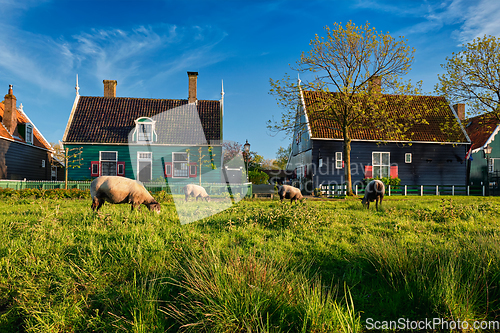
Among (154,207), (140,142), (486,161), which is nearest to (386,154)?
(486,161)

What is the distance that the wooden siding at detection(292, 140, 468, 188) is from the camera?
25547 millimetres

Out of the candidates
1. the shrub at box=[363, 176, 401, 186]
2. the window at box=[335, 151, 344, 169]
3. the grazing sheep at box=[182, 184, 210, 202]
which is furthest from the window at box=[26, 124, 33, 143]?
the shrub at box=[363, 176, 401, 186]

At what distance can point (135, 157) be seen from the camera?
1059 inches

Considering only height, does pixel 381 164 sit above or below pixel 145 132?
below

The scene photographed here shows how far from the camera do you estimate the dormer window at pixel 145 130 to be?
88.7 feet

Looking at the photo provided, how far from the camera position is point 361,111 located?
20.8 m

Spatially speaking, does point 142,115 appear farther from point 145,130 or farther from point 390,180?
point 390,180

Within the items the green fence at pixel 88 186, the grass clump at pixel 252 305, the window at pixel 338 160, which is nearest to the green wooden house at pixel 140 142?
the green fence at pixel 88 186

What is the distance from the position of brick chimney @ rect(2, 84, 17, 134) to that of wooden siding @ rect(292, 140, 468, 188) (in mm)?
27028

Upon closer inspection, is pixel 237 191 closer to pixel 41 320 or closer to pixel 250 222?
pixel 250 222

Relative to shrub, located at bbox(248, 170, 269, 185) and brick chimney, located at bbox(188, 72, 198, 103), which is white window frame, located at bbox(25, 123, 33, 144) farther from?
shrub, located at bbox(248, 170, 269, 185)

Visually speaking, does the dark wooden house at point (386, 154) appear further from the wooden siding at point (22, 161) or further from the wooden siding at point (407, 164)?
the wooden siding at point (22, 161)

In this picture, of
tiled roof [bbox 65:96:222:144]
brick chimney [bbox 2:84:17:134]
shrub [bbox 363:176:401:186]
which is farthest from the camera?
tiled roof [bbox 65:96:222:144]

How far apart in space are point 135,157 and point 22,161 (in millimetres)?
10284
